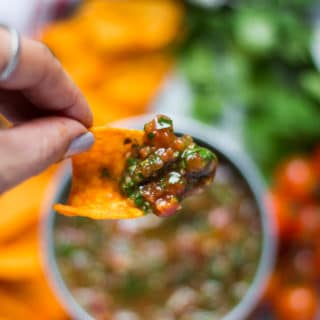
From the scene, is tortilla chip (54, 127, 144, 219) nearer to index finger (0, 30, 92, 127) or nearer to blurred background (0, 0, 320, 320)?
index finger (0, 30, 92, 127)

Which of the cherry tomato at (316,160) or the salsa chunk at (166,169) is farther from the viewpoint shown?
the cherry tomato at (316,160)

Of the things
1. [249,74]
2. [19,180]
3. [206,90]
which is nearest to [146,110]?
[206,90]

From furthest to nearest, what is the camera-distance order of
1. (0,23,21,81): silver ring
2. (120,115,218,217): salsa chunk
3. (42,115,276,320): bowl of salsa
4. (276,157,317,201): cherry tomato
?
(276,157,317,201): cherry tomato, (42,115,276,320): bowl of salsa, (120,115,218,217): salsa chunk, (0,23,21,81): silver ring

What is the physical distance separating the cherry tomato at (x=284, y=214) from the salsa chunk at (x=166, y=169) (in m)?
0.68

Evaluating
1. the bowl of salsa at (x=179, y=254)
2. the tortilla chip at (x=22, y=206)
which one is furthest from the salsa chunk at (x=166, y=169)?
the tortilla chip at (x=22, y=206)

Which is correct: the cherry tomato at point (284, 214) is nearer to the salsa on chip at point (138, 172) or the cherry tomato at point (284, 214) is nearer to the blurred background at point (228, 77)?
the blurred background at point (228, 77)

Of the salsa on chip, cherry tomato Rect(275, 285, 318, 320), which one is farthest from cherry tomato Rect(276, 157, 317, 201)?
the salsa on chip

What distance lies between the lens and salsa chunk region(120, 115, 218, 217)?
3.56ft

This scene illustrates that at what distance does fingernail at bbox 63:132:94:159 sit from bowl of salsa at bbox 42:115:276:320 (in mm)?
515

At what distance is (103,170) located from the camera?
3.85 feet

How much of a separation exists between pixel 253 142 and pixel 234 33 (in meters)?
0.28

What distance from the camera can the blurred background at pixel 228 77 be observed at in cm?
177

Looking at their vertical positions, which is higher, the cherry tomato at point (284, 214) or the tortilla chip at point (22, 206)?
the tortilla chip at point (22, 206)

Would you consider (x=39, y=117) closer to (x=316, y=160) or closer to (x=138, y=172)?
(x=138, y=172)
